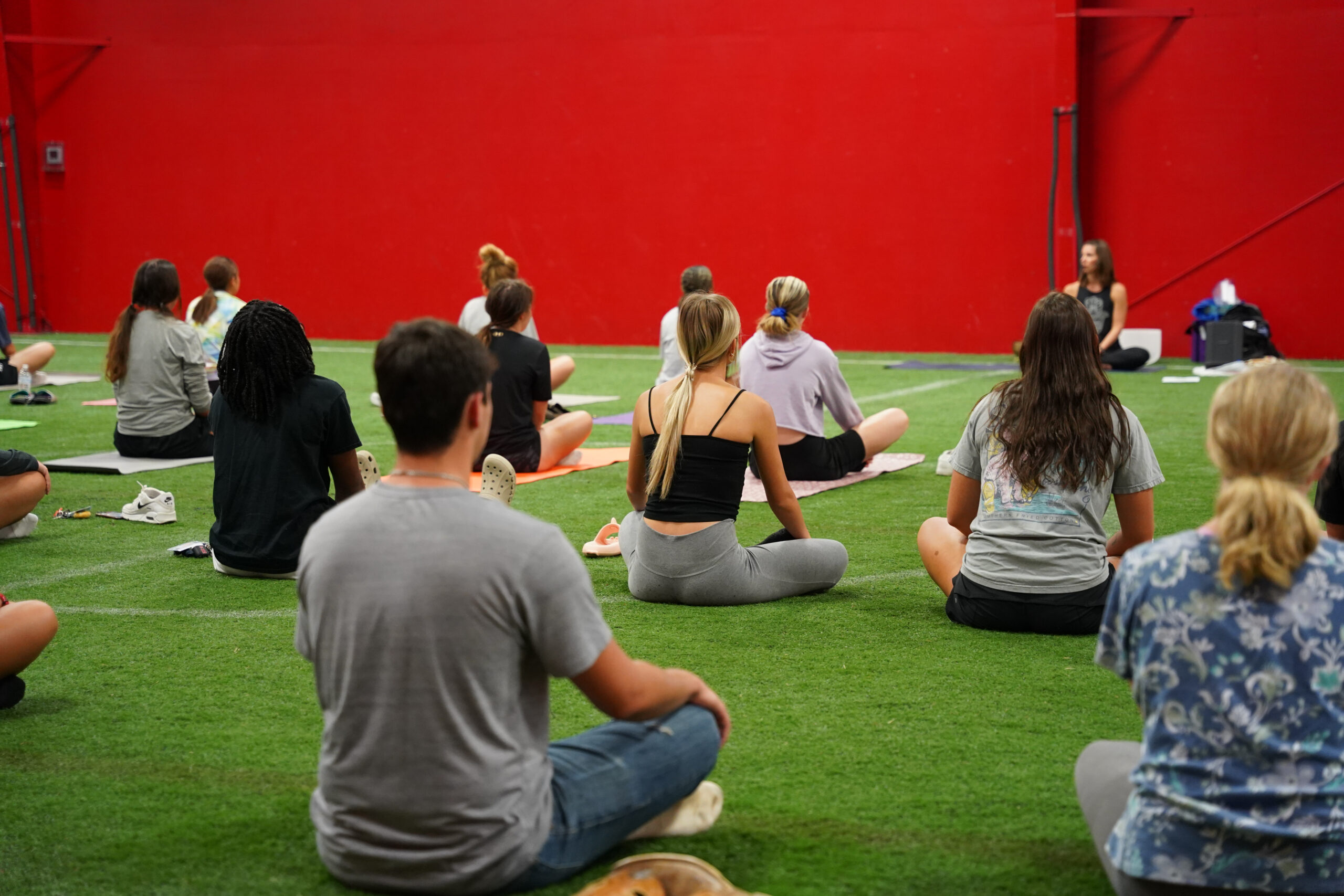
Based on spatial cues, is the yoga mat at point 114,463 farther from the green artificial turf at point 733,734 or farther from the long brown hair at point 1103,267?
the long brown hair at point 1103,267

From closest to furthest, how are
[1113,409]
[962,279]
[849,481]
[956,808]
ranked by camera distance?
[956,808] < [1113,409] < [849,481] < [962,279]

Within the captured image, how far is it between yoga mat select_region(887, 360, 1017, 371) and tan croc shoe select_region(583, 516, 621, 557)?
7498 mm

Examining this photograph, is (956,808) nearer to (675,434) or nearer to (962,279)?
(675,434)

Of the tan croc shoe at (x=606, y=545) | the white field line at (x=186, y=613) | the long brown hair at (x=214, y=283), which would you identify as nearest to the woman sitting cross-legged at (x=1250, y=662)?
the white field line at (x=186, y=613)

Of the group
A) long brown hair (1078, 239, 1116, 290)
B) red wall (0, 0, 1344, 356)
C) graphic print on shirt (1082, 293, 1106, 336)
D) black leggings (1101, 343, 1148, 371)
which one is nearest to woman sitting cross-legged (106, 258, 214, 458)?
long brown hair (1078, 239, 1116, 290)

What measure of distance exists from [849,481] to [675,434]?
272cm

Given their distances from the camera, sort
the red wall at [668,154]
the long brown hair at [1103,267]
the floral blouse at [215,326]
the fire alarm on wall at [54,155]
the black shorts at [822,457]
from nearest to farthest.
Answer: the black shorts at [822,457]
the floral blouse at [215,326]
the long brown hair at [1103,267]
the red wall at [668,154]
the fire alarm on wall at [54,155]

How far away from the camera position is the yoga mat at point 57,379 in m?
11.4

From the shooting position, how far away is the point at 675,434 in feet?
13.8

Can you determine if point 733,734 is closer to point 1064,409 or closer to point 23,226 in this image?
point 1064,409

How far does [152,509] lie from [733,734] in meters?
3.56

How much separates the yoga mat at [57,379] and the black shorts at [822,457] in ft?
24.1

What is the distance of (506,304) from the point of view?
21.9ft

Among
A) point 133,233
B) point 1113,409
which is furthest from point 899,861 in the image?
point 133,233
